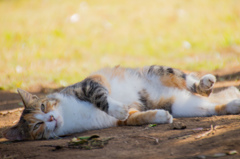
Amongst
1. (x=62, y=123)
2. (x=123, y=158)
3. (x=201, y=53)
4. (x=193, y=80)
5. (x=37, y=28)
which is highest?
(x=37, y=28)

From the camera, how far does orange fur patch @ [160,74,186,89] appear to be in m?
3.42

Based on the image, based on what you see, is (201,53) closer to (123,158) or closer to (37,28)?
(37,28)

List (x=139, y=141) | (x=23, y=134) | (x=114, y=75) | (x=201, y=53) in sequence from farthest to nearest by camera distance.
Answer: (x=201, y=53) < (x=114, y=75) < (x=23, y=134) < (x=139, y=141)

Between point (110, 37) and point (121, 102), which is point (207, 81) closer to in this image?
point (121, 102)

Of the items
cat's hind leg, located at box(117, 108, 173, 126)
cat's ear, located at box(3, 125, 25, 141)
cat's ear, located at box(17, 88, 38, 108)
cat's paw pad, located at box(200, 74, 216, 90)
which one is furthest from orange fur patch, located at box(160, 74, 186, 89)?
cat's ear, located at box(3, 125, 25, 141)

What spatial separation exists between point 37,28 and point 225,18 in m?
6.03

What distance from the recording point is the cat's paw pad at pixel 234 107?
9.62 feet

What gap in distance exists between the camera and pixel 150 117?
2941mm

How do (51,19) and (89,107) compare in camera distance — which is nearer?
(89,107)

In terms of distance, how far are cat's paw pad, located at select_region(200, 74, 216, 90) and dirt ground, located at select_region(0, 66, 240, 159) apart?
0.44 metres

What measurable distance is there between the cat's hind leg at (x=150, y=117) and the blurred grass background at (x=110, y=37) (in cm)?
303

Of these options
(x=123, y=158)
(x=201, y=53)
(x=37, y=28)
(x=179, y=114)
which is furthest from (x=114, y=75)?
(x=37, y=28)

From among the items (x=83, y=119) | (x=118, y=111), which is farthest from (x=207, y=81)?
(x=83, y=119)

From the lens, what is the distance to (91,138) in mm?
2551
